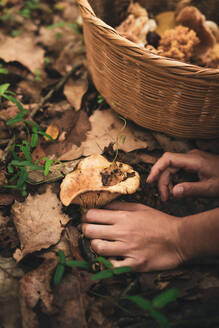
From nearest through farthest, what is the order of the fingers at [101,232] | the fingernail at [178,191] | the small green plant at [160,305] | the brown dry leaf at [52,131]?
the small green plant at [160,305] < the fingers at [101,232] < the fingernail at [178,191] < the brown dry leaf at [52,131]

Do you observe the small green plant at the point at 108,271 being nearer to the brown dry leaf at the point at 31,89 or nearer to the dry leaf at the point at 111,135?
the dry leaf at the point at 111,135

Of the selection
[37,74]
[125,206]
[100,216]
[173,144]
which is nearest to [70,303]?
[100,216]

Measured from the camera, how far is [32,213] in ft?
6.54

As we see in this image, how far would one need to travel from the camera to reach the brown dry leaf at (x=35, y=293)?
1615 mm

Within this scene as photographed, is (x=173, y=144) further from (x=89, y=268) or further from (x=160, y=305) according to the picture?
(x=160, y=305)

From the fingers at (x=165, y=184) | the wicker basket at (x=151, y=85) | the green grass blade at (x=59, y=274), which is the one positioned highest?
the wicker basket at (x=151, y=85)

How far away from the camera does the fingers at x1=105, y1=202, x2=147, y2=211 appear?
194 centimetres

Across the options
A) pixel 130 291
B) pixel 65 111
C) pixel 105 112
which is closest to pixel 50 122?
pixel 65 111

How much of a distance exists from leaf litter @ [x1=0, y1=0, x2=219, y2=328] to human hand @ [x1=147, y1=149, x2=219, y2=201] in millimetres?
141

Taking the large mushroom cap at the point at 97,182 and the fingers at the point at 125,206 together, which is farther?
the fingers at the point at 125,206

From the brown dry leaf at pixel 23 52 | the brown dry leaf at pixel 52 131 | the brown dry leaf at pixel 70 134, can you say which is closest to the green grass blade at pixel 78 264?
the brown dry leaf at pixel 70 134

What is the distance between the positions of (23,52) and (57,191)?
6.44 ft

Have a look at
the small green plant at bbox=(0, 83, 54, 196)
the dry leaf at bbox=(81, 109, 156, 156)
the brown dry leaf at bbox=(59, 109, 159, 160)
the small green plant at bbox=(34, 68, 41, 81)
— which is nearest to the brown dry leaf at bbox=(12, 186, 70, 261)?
the small green plant at bbox=(0, 83, 54, 196)

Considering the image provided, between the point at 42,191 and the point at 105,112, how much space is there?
1.07 meters
